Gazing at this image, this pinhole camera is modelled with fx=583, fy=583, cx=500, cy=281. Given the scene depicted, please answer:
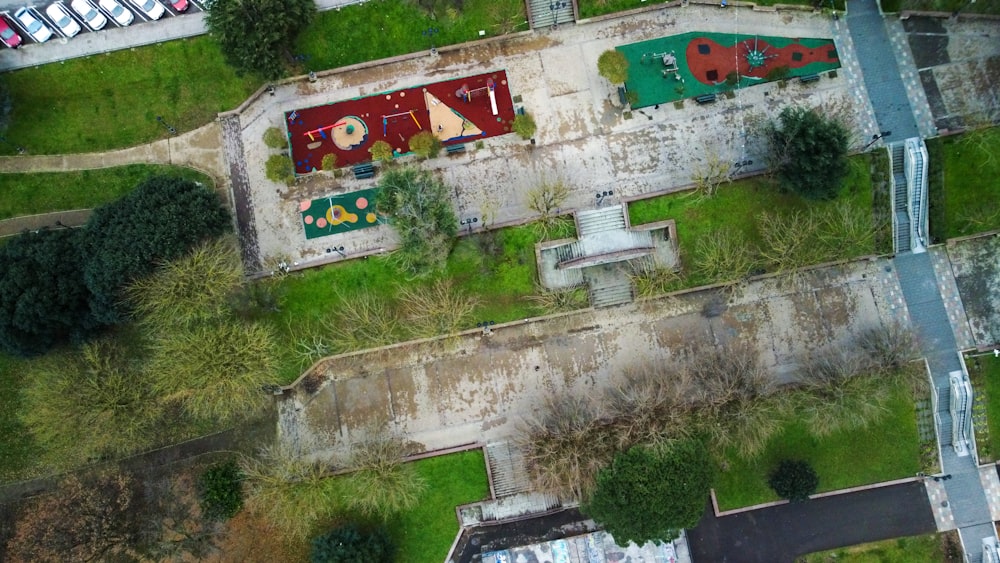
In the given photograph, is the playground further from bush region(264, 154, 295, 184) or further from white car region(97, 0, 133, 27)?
white car region(97, 0, 133, 27)

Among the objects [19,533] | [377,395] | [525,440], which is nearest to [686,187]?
[525,440]

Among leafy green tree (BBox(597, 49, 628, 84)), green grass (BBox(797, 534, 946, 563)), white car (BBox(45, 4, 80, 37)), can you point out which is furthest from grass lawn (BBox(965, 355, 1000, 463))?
white car (BBox(45, 4, 80, 37))

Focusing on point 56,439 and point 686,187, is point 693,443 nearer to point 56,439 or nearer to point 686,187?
point 686,187

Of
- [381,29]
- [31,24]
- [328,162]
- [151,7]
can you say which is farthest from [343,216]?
[31,24]

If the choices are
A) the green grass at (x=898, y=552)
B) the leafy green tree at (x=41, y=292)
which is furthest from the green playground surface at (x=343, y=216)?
the green grass at (x=898, y=552)

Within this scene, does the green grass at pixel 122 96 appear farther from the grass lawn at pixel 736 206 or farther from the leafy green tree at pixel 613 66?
the grass lawn at pixel 736 206

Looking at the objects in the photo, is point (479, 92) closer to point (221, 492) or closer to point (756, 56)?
point (756, 56)
